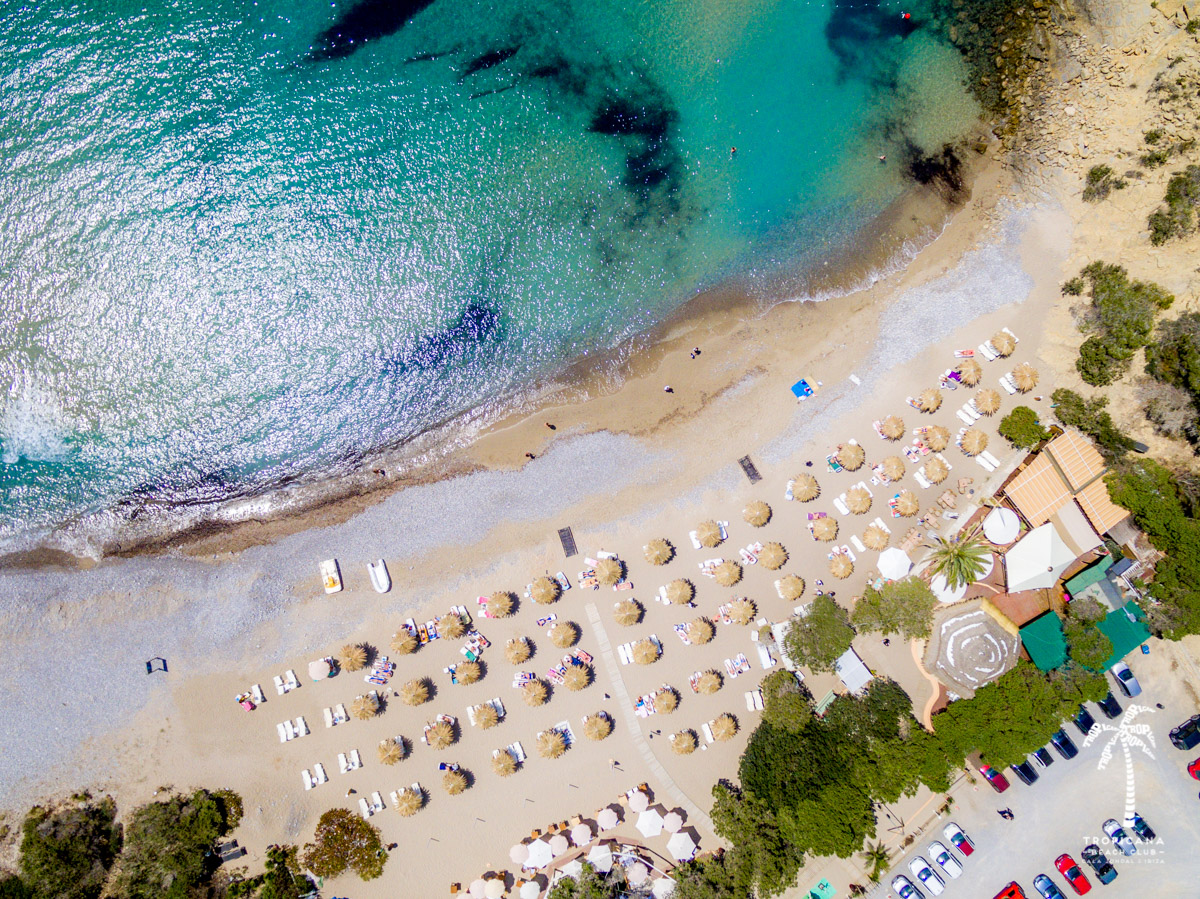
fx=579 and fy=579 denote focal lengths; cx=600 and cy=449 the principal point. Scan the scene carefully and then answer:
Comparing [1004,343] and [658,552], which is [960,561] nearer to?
[1004,343]

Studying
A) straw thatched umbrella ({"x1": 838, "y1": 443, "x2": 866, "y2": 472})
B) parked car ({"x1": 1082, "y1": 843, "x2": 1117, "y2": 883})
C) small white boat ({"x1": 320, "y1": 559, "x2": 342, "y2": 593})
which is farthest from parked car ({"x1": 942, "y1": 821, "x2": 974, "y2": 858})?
small white boat ({"x1": 320, "y1": 559, "x2": 342, "y2": 593})

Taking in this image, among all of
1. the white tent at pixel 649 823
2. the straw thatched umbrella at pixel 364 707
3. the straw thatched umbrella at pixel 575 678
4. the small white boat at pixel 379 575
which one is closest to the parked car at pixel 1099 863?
the white tent at pixel 649 823

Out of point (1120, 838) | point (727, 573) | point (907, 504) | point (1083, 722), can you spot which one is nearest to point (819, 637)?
point (727, 573)

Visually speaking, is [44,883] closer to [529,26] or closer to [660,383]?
[660,383]

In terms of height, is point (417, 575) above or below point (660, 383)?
below

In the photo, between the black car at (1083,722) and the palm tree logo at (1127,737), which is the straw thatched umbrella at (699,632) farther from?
the palm tree logo at (1127,737)

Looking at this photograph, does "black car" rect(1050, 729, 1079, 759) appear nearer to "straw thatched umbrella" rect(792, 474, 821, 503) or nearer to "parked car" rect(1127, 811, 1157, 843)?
"parked car" rect(1127, 811, 1157, 843)

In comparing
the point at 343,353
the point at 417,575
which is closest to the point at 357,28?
the point at 343,353
